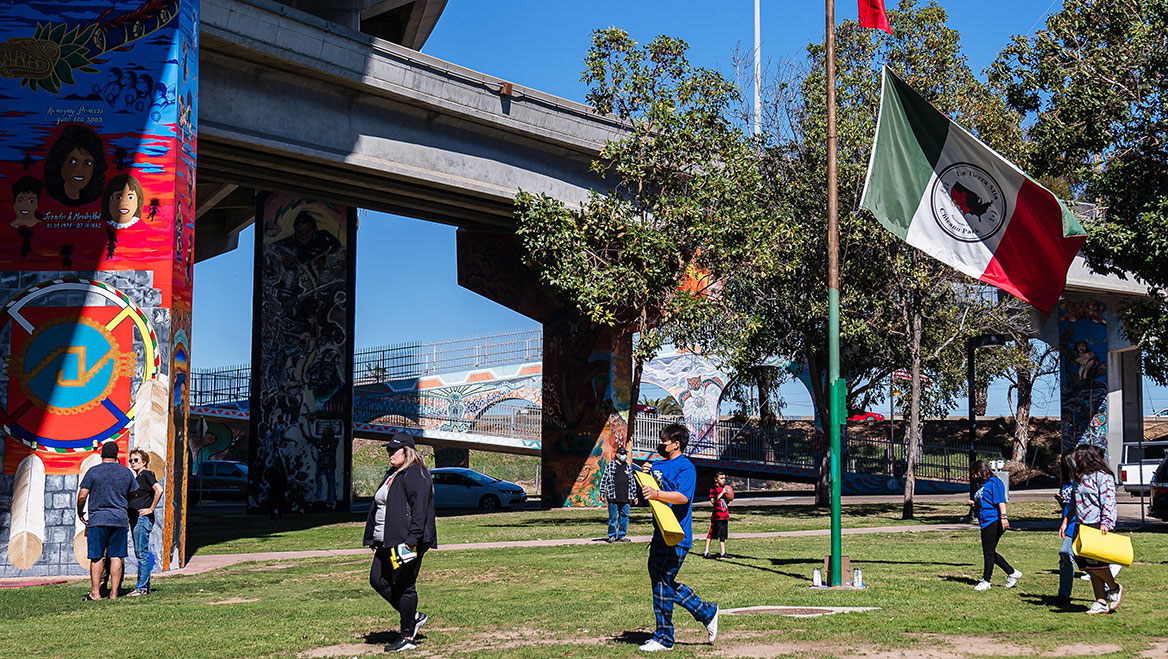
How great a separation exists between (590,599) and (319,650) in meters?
3.87

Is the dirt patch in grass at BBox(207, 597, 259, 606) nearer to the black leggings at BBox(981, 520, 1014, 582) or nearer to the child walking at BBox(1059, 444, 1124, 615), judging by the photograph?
the black leggings at BBox(981, 520, 1014, 582)

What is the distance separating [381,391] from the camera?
4828cm

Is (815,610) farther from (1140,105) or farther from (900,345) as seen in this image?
(900,345)

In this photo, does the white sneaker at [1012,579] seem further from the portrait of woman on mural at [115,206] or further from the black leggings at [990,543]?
the portrait of woman on mural at [115,206]

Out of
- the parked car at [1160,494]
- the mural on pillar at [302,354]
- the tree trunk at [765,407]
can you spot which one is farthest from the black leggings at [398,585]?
the tree trunk at [765,407]

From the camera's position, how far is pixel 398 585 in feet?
30.6

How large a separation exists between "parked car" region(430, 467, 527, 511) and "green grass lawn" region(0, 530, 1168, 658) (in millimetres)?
21132

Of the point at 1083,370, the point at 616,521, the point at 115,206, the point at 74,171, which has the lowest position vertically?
the point at 616,521

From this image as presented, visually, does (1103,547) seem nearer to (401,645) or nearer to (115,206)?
(401,645)

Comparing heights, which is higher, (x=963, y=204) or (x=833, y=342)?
(x=963, y=204)

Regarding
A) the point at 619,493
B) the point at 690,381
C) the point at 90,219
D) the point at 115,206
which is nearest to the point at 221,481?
the point at 690,381

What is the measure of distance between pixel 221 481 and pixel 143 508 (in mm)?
31759

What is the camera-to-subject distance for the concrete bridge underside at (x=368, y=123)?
21.5 m

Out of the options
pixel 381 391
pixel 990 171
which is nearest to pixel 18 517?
pixel 990 171
